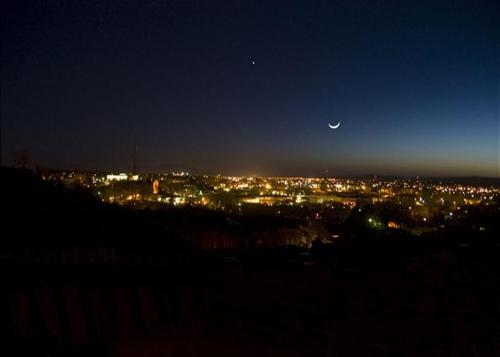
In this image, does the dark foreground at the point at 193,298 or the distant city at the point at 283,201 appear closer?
the dark foreground at the point at 193,298

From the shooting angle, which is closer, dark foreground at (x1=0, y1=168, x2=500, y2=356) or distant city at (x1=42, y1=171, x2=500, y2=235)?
dark foreground at (x1=0, y1=168, x2=500, y2=356)

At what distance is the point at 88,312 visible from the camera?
106 inches

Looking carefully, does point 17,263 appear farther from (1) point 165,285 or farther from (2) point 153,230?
(2) point 153,230

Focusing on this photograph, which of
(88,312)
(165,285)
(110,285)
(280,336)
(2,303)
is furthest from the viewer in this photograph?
(280,336)

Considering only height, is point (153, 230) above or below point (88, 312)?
above

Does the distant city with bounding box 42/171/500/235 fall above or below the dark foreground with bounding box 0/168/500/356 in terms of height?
below

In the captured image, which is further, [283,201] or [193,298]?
[283,201]

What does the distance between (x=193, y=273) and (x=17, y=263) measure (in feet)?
4.40

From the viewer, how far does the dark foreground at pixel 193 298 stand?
2.63 m

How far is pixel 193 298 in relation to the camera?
10.7 feet

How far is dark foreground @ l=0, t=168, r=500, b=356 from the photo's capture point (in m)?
2.63

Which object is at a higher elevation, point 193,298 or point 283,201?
point 193,298

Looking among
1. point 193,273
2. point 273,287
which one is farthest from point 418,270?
point 193,273

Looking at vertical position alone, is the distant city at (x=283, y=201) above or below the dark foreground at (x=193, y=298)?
below
